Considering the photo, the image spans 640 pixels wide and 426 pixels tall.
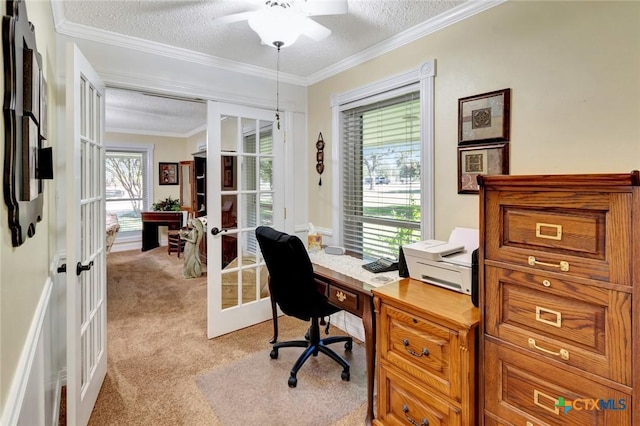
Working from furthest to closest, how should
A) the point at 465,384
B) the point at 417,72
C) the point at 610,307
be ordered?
the point at 417,72
the point at 465,384
the point at 610,307

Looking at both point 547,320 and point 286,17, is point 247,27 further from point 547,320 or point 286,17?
point 547,320

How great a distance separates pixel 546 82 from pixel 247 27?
1.83 m

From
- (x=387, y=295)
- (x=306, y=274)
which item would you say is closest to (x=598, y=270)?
(x=387, y=295)

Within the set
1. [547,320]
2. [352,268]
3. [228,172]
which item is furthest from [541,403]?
[228,172]

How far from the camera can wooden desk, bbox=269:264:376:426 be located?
1812mm

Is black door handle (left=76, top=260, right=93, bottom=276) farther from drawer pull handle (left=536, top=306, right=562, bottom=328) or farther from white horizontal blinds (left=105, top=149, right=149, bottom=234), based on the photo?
white horizontal blinds (left=105, top=149, right=149, bottom=234)

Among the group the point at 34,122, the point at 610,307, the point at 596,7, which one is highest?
the point at 596,7

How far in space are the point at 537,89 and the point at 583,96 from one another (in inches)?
8.4

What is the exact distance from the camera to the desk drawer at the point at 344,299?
1909 millimetres

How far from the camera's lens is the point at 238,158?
9.66 ft

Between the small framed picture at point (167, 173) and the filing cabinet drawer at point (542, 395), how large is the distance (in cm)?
699

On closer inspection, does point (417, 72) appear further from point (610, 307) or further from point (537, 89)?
point (610, 307)

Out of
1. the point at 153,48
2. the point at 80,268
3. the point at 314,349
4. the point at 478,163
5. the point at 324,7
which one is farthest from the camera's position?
the point at 153,48

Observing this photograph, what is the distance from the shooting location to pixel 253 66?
2.98 metres
